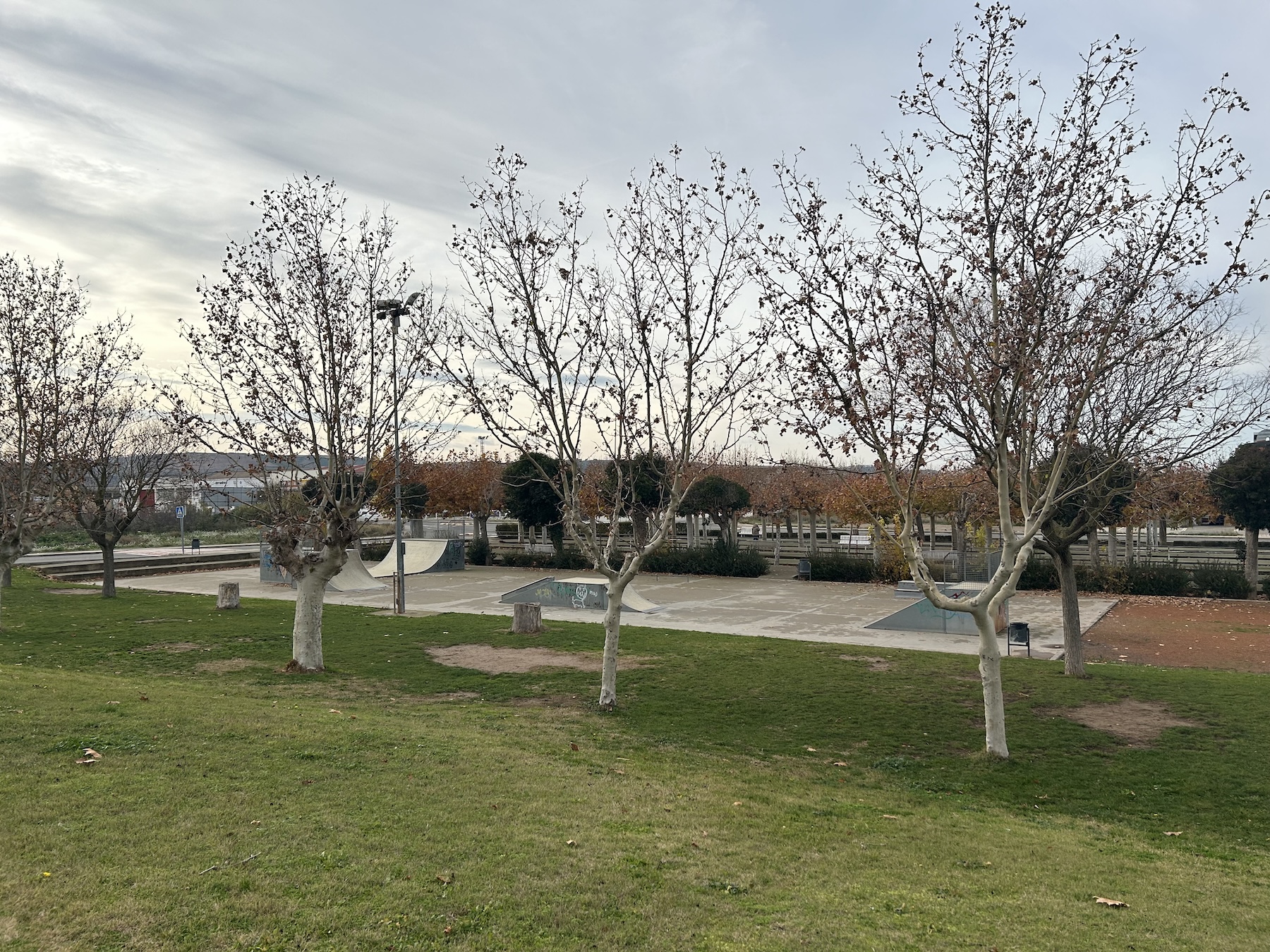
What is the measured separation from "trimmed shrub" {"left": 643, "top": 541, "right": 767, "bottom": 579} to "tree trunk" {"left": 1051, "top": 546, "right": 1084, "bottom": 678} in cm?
1816

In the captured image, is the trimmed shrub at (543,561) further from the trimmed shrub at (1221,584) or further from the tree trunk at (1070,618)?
the tree trunk at (1070,618)

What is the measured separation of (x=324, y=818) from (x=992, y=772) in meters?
5.71

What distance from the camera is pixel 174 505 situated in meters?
49.1

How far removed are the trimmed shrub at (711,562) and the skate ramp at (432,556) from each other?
24.5 feet

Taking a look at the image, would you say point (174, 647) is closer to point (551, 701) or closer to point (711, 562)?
point (551, 701)

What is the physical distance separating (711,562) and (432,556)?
10.6 metres

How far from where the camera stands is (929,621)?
712 inches

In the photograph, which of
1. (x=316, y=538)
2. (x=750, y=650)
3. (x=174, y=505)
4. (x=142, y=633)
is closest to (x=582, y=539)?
(x=316, y=538)

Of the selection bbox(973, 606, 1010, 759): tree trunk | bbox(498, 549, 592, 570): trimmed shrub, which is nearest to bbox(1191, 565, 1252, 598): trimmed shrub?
bbox(498, 549, 592, 570): trimmed shrub

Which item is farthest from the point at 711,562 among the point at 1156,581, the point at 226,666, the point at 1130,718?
the point at 1130,718

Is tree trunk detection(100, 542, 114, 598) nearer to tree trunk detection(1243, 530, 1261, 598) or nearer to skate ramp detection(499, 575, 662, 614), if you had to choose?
skate ramp detection(499, 575, 662, 614)

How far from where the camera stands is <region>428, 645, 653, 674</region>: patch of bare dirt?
1303 cm

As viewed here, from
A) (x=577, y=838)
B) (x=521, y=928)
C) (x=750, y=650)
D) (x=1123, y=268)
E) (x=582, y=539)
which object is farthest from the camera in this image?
(x=750, y=650)

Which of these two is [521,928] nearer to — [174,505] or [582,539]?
[582,539]
